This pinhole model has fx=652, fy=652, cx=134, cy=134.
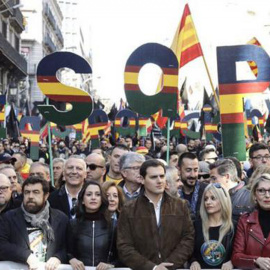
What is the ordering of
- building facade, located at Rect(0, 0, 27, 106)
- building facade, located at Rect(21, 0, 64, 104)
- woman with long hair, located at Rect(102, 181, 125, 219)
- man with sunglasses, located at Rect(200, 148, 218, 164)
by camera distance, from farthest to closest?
building facade, located at Rect(21, 0, 64, 104) < building facade, located at Rect(0, 0, 27, 106) < man with sunglasses, located at Rect(200, 148, 218, 164) < woman with long hair, located at Rect(102, 181, 125, 219)

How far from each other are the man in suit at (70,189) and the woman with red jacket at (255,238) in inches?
68.8

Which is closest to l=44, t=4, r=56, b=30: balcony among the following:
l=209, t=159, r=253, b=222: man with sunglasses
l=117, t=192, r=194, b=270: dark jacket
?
l=209, t=159, r=253, b=222: man with sunglasses

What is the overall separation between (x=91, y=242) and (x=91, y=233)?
0.22 ft

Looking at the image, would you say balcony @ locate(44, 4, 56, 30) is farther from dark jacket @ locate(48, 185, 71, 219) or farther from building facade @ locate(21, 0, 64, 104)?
dark jacket @ locate(48, 185, 71, 219)

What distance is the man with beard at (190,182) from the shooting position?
230 inches

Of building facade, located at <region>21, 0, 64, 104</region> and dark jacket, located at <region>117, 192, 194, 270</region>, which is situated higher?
building facade, located at <region>21, 0, 64, 104</region>

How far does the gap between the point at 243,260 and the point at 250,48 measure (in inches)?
125

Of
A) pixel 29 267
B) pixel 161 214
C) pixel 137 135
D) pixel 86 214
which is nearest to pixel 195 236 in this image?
pixel 161 214

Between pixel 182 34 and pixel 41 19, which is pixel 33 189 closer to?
pixel 182 34

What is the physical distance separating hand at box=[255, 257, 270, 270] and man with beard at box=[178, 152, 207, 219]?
125 cm

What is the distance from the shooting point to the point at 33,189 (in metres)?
4.98

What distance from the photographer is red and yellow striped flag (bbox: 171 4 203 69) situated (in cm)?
950

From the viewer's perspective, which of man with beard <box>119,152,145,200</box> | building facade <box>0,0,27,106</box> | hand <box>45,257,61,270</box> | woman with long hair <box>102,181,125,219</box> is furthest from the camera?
building facade <box>0,0,27,106</box>

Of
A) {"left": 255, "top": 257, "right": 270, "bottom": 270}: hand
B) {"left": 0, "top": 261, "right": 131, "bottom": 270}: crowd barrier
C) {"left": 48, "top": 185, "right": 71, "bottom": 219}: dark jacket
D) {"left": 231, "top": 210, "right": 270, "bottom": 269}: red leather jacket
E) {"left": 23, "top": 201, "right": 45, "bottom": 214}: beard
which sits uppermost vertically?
{"left": 23, "top": 201, "right": 45, "bottom": 214}: beard
